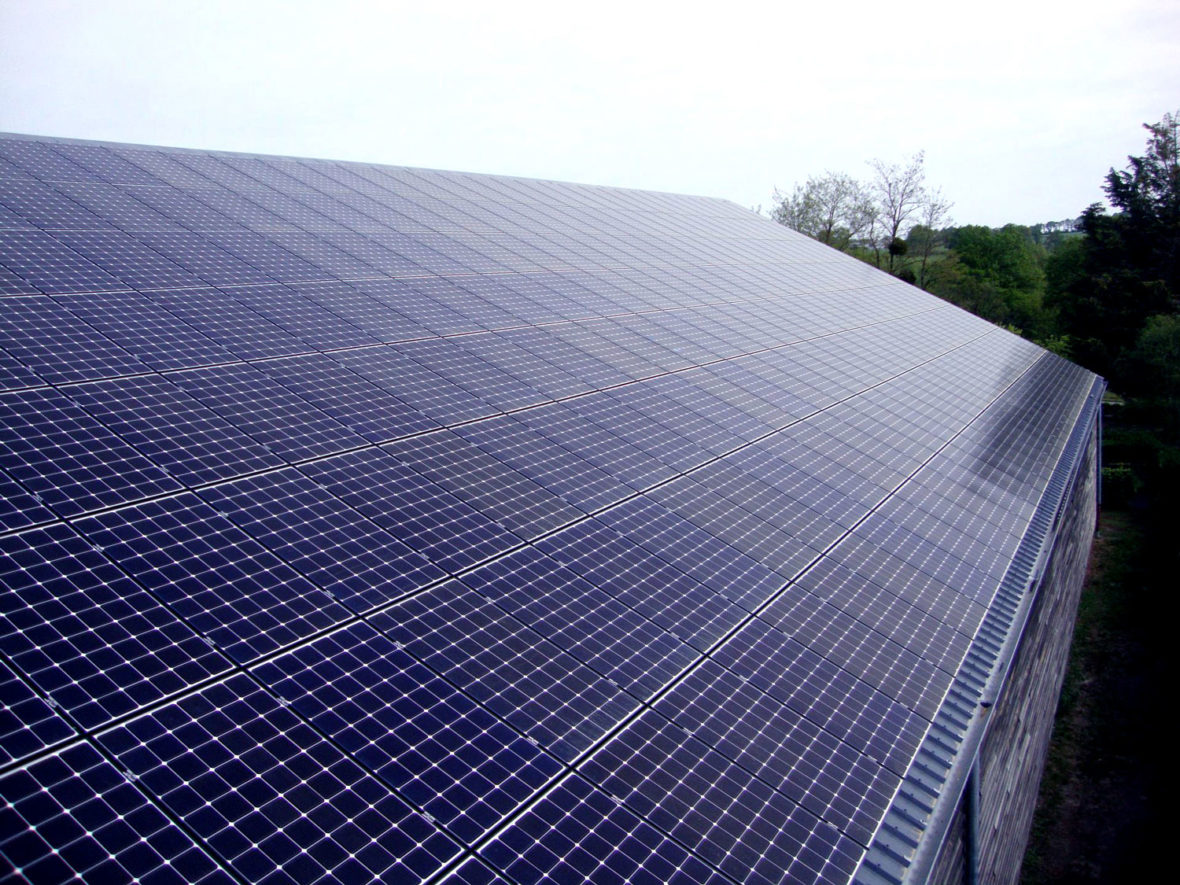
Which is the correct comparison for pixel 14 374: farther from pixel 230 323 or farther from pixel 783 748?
pixel 783 748

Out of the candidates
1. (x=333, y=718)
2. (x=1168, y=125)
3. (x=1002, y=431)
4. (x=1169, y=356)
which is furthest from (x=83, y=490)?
(x=1168, y=125)

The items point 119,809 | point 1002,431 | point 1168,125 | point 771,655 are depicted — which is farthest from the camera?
point 1168,125

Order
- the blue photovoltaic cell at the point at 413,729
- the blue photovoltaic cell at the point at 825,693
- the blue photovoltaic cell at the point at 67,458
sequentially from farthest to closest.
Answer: the blue photovoltaic cell at the point at 825,693 < the blue photovoltaic cell at the point at 67,458 < the blue photovoltaic cell at the point at 413,729

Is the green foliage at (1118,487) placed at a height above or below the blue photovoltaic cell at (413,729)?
below

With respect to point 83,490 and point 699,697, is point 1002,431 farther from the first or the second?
point 83,490

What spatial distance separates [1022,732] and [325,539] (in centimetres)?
1280

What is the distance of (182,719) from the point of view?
6.01 m

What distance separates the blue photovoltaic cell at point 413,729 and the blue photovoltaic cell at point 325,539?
80 cm

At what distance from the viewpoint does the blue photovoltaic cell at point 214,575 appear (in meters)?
7.05

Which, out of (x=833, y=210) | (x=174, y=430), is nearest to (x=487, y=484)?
(x=174, y=430)

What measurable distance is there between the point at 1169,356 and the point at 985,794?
38964 millimetres

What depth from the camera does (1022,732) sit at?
572 inches

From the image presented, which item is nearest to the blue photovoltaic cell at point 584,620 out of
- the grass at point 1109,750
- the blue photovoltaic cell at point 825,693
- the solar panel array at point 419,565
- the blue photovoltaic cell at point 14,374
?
the solar panel array at point 419,565

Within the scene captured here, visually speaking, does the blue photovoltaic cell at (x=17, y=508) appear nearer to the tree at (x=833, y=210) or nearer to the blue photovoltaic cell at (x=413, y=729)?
the blue photovoltaic cell at (x=413, y=729)
